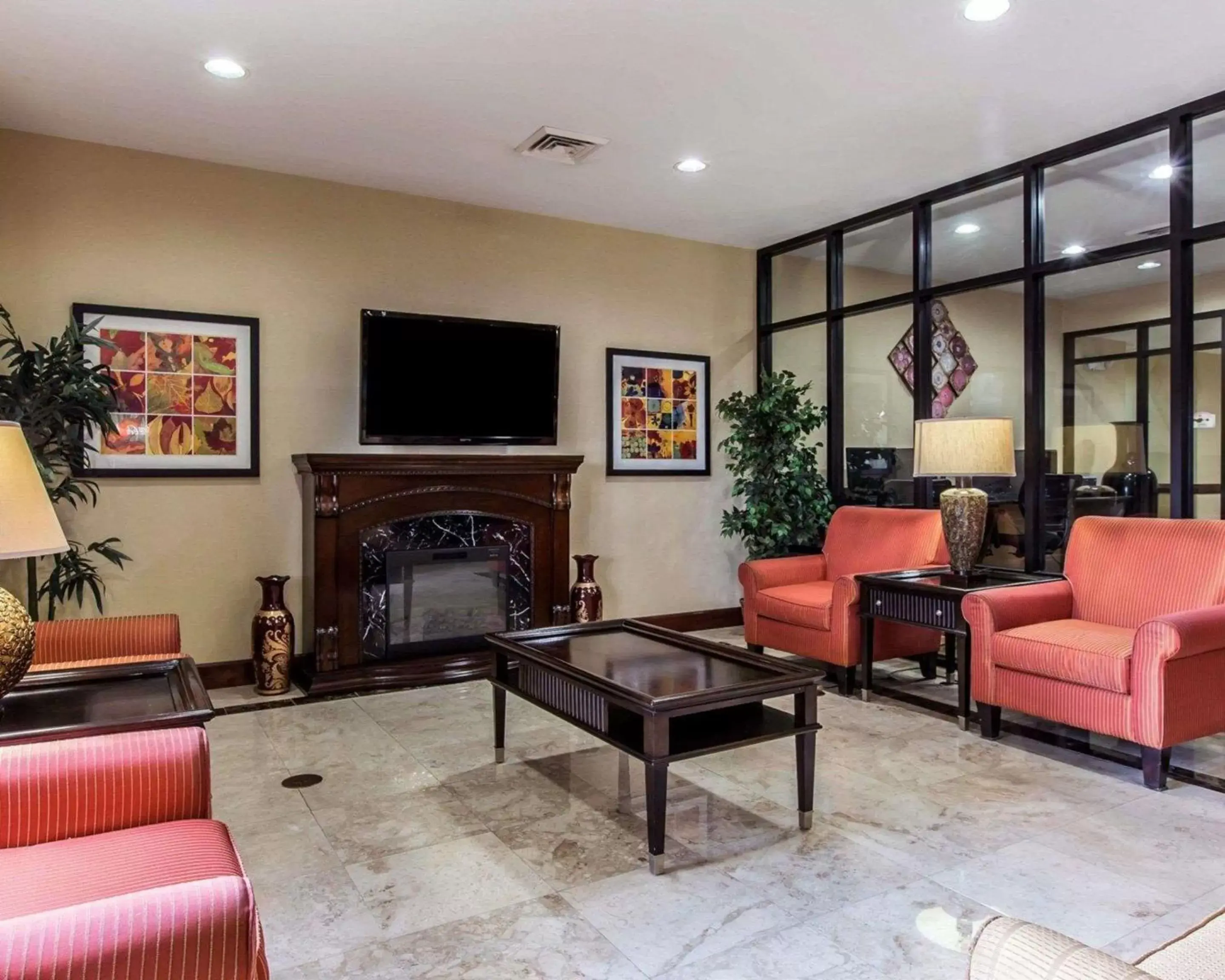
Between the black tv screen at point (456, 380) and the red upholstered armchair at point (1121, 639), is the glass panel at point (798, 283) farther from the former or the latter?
the red upholstered armchair at point (1121, 639)

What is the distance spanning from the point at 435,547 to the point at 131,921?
367 cm

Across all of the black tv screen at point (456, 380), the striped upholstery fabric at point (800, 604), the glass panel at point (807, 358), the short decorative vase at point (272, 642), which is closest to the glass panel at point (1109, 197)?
the glass panel at point (807, 358)

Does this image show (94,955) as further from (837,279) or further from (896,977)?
(837,279)

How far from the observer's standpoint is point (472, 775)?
10.7 feet

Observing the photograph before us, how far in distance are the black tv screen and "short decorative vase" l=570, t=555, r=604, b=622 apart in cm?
82

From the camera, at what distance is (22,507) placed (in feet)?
6.17

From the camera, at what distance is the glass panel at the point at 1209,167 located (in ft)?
12.4

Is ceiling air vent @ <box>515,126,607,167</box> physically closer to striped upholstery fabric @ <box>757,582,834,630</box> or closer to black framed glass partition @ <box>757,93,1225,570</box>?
black framed glass partition @ <box>757,93,1225,570</box>

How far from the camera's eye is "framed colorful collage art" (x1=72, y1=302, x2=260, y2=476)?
4.27m

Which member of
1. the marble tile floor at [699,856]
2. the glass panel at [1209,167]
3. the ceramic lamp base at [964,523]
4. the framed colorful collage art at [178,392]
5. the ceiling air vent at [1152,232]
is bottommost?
the marble tile floor at [699,856]

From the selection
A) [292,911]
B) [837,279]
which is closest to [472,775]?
[292,911]

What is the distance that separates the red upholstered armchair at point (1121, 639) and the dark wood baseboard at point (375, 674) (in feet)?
8.88

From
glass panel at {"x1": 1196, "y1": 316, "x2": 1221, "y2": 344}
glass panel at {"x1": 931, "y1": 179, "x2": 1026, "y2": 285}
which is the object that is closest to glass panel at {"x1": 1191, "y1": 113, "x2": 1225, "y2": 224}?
glass panel at {"x1": 1196, "y1": 316, "x2": 1221, "y2": 344}

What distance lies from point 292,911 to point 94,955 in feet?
3.85
